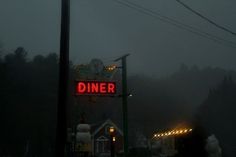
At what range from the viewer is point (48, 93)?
90.0m

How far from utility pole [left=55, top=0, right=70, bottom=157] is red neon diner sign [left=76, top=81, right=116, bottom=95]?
1080 centimetres

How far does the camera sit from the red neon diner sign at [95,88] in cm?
2744

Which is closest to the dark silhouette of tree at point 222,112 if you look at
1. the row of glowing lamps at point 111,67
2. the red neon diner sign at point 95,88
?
the row of glowing lamps at point 111,67

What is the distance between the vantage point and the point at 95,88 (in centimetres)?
2756

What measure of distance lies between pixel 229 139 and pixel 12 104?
112 ft

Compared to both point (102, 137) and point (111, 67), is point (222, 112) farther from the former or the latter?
point (111, 67)

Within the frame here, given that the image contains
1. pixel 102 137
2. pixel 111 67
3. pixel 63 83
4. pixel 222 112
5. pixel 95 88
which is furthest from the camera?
pixel 222 112

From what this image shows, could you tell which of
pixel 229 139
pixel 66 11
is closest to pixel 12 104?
pixel 229 139

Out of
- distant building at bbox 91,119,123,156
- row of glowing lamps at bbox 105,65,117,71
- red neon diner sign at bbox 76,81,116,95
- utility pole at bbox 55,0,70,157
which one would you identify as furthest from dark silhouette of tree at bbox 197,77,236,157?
utility pole at bbox 55,0,70,157

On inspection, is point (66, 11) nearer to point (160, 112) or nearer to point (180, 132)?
point (180, 132)

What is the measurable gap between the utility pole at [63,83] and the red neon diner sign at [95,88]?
35.4 ft

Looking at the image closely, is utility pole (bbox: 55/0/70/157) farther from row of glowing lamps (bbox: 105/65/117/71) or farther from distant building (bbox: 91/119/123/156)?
distant building (bbox: 91/119/123/156)

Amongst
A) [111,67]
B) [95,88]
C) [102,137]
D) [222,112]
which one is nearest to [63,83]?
[95,88]

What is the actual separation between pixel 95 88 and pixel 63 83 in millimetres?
11409
